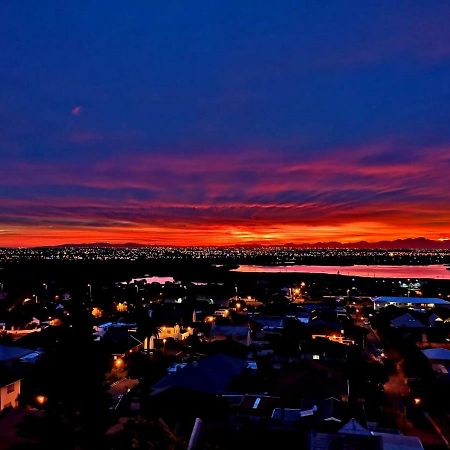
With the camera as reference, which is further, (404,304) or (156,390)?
(404,304)

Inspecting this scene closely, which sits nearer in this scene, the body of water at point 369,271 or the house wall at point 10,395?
the house wall at point 10,395

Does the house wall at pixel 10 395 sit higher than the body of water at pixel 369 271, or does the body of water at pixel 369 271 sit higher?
→ the body of water at pixel 369 271

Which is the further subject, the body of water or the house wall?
the body of water

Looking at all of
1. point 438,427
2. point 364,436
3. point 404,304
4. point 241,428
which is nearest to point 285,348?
point 438,427

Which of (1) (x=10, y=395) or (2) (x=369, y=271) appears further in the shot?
(2) (x=369, y=271)

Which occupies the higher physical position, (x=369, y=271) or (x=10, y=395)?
(x=369, y=271)

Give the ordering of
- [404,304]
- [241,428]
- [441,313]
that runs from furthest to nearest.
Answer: [404,304] → [441,313] → [241,428]

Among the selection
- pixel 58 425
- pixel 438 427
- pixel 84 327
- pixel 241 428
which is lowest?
pixel 438 427

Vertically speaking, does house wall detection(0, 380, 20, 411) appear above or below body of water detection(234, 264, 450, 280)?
below

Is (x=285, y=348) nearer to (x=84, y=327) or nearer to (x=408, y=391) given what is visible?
(x=408, y=391)

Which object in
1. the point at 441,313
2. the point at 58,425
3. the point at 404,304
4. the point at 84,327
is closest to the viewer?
the point at 58,425

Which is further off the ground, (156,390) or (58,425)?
(58,425)
